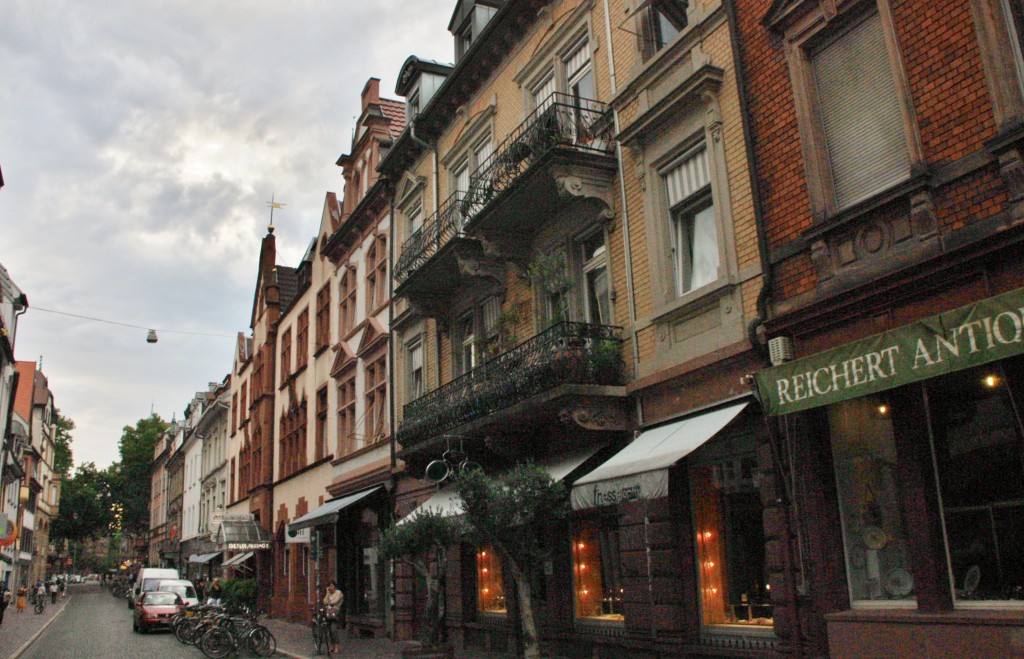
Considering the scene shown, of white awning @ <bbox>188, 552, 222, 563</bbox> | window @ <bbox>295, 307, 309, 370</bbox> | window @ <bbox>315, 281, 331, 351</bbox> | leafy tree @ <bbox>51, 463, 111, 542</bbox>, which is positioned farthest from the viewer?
leafy tree @ <bbox>51, 463, 111, 542</bbox>

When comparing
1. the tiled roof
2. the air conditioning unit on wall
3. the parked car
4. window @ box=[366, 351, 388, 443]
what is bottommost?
the parked car

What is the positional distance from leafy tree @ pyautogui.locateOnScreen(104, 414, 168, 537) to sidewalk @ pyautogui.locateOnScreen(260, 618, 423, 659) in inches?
3194

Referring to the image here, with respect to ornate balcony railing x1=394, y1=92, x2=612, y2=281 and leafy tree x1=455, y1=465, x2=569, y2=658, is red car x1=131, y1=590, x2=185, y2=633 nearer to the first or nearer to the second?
ornate balcony railing x1=394, y1=92, x2=612, y2=281

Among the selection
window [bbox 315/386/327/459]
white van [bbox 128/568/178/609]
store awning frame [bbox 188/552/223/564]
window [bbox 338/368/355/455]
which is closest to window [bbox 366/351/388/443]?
window [bbox 338/368/355/455]

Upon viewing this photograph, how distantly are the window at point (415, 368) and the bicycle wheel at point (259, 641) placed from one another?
6553 mm

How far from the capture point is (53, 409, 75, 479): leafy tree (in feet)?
339

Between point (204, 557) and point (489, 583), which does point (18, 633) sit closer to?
point (204, 557)

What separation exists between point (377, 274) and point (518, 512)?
15722mm

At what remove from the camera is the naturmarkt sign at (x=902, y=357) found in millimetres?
7387

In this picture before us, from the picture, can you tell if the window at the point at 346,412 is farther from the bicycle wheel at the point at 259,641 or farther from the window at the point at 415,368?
the bicycle wheel at the point at 259,641

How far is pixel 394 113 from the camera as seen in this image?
97.3ft

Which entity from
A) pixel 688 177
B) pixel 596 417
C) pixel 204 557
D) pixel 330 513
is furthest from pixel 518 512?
pixel 204 557

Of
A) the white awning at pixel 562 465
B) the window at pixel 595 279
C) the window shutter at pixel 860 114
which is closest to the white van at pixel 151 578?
the white awning at pixel 562 465

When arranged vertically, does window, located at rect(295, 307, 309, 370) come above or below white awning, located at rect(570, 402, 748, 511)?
above
